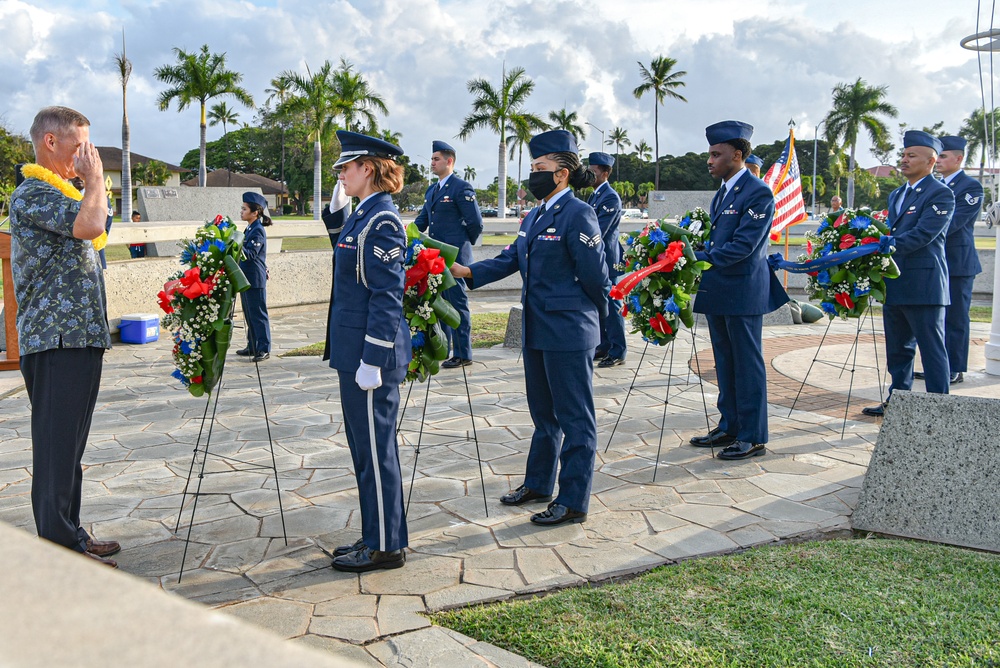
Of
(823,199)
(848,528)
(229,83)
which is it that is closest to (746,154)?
(848,528)

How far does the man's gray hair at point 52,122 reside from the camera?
4.06 m

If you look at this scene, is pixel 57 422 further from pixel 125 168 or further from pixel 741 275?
pixel 125 168

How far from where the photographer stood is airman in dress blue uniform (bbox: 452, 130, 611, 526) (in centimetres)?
490

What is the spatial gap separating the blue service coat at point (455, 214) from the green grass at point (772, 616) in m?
5.92

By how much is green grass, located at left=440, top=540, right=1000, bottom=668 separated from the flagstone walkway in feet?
0.67

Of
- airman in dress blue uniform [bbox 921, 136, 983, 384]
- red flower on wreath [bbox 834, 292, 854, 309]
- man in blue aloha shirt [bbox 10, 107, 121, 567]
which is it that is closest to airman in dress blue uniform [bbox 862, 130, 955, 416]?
red flower on wreath [bbox 834, 292, 854, 309]

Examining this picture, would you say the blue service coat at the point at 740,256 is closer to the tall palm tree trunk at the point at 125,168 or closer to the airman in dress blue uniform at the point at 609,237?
the airman in dress blue uniform at the point at 609,237

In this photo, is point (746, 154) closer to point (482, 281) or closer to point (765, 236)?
point (765, 236)

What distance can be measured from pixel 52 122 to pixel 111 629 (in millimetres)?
3615

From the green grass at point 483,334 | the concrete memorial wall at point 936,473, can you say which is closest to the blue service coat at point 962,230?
the concrete memorial wall at point 936,473

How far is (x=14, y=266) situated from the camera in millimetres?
4215

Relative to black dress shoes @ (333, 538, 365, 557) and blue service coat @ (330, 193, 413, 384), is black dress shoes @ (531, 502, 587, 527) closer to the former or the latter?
black dress shoes @ (333, 538, 365, 557)

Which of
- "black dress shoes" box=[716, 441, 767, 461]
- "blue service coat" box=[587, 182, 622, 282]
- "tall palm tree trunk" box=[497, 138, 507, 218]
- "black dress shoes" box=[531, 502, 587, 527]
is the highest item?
"tall palm tree trunk" box=[497, 138, 507, 218]

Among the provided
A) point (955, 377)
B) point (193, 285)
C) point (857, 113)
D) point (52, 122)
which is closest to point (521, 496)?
point (193, 285)
